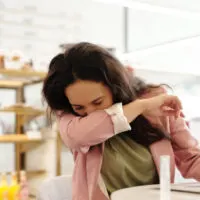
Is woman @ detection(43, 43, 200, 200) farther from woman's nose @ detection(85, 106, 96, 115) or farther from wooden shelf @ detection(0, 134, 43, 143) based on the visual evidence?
wooden shelf @ detection(0, 134, 43, 143)

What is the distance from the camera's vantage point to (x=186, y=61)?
3.64 meters

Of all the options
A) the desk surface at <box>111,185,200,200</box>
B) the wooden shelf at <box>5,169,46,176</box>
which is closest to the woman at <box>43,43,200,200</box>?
the desk surface at <box>111,185,200,200</box>

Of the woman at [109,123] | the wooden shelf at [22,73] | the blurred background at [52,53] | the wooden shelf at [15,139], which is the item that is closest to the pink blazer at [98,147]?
the woman at [109,123]

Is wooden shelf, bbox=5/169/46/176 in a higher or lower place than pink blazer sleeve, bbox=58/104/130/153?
lower

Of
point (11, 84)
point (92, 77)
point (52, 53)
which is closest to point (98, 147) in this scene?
point (92, 77)

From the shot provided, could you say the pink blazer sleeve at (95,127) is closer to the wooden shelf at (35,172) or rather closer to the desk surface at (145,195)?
the desk surface at (145,195)

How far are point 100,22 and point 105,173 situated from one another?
11.0 feet

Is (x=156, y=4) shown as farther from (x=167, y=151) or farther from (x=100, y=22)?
(x=167, y=151)

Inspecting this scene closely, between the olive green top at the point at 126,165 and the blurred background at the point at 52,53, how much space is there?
173 centimetres

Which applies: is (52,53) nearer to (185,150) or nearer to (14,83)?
(14,83)

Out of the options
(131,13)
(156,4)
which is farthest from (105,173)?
(131,13)

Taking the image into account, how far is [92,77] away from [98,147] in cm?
24

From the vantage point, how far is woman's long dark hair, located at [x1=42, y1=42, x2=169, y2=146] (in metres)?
1.29

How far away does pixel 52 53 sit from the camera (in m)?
4.24
